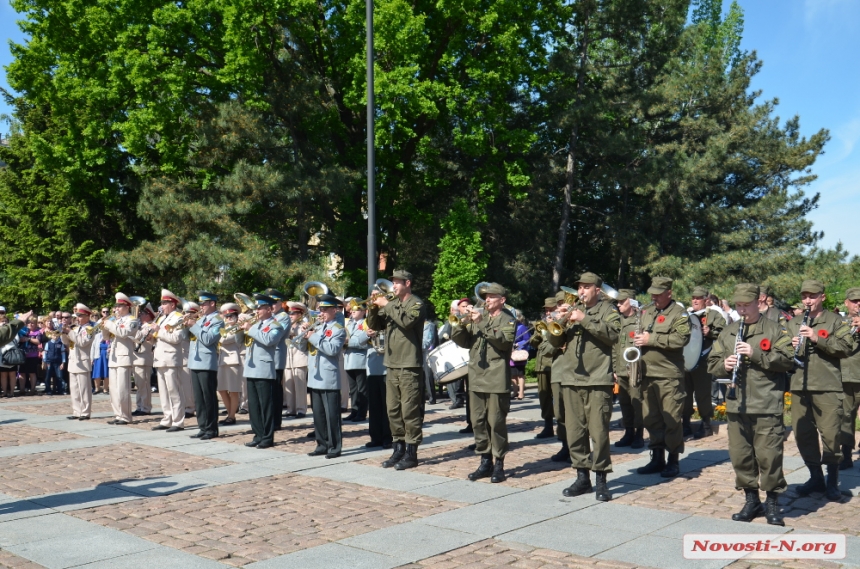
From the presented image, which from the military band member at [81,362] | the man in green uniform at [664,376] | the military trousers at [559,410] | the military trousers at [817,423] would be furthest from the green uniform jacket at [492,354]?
the military band member at [81,362]

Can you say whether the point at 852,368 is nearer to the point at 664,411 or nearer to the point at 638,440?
the point at 664,411

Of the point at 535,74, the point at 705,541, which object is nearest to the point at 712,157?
the point at 535,74

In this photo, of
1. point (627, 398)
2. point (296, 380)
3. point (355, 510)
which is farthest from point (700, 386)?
point (296, 380)

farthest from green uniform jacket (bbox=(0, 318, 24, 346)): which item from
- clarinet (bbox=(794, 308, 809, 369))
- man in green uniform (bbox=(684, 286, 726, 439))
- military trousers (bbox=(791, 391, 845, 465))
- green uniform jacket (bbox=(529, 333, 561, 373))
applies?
man in green uniform (bbox=(684, 286, 726, 439))

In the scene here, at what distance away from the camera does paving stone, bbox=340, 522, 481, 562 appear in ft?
20.3

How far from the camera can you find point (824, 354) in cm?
818

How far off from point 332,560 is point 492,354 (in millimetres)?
3524

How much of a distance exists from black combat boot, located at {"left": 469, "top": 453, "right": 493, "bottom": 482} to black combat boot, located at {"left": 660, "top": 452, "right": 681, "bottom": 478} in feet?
6.12

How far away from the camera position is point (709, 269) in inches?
1121

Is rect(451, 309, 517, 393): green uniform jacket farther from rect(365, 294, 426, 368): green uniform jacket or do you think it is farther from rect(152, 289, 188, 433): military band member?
rect(152, 289, 188, 433): military band member

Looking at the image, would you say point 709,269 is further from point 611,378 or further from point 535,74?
point 611,378

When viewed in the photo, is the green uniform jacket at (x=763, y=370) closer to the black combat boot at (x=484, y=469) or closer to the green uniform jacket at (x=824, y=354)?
the green uniform jacket at (x=824, y=354)

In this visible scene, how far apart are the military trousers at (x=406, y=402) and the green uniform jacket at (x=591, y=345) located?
6.24 feet

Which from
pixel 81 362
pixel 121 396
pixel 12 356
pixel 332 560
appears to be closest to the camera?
pixel 332 560
